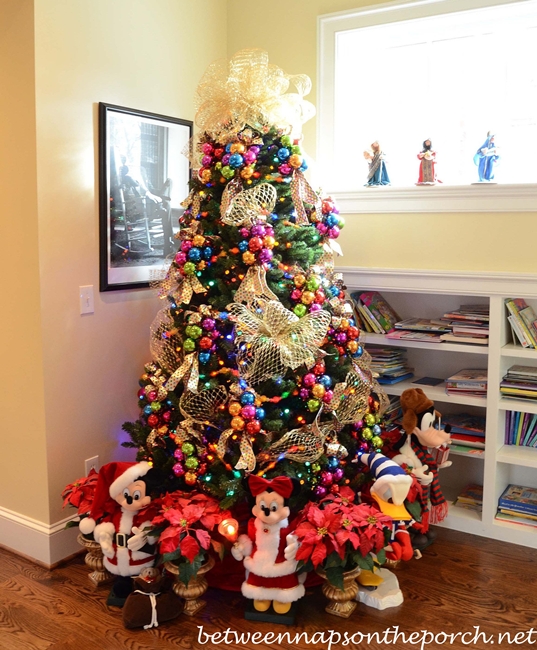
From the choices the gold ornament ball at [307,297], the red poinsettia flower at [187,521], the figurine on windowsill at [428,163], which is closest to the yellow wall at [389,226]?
the figurine on windowsill at [428,163]

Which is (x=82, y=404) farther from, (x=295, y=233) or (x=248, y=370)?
(x=295, y=233)

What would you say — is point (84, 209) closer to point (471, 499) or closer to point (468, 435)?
point (468, 435)

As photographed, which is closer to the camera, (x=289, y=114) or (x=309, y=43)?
(x=289, y=114)

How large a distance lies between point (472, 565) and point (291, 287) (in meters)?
1.34

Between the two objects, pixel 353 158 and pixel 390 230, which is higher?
pixel 353 158

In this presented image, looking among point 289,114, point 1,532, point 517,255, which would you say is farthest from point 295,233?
point 1,532

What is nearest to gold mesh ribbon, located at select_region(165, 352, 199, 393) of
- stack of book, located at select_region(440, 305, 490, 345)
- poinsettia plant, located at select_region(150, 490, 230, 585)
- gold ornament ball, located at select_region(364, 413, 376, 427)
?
poinsettia plant, located at select_region(150, 490, 230, 585)

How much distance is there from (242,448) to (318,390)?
0.35 m

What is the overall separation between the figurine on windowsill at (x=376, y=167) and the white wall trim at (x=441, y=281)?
1.43 feet

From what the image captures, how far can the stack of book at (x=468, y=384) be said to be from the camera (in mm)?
3027

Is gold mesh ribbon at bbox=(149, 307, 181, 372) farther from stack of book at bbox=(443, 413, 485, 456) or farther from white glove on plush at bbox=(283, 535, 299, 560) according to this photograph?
stack of book at bbox=(443, 413, 485, 456)

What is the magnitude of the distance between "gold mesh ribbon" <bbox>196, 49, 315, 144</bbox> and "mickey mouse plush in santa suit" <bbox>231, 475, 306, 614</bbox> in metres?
1.31

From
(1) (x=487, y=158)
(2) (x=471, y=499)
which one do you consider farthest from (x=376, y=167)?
(2) (x=471, y=499)

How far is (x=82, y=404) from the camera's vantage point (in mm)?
2861
